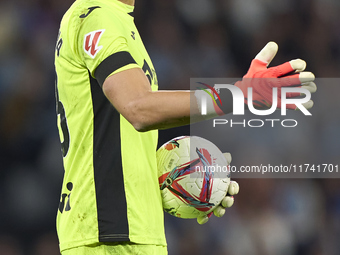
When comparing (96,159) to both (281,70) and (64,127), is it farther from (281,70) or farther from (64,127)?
(281,70)

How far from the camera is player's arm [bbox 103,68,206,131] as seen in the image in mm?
1453

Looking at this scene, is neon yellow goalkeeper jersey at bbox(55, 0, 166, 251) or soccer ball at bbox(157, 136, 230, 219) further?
soccer ball at bbox(157, 136, 230, 219)

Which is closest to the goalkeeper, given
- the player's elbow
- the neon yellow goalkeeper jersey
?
the neon yellow goalkeeper jersey

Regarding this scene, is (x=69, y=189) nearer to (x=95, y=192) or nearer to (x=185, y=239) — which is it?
(x=95, y=192)

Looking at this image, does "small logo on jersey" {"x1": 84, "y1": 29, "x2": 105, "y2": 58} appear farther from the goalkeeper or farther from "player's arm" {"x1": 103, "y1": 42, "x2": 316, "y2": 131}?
"player's arm" {"x1": 103, "y1": 42, "x2": 316, "y2": 131}

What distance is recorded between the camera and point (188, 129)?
4.02 meters

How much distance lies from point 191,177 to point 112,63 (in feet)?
1.97

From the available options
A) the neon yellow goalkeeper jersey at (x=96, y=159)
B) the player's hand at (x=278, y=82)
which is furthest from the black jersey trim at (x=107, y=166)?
the player's hand at (x=278, y=82)

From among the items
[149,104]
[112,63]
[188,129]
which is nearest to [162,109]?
[149,104]

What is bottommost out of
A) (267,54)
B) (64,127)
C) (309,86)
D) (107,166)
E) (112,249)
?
(112,249)

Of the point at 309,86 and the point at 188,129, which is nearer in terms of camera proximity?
the point at 309,86

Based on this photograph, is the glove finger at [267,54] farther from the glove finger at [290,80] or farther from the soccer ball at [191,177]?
the soccer ball at [191,177]

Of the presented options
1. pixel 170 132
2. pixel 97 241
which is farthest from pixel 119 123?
pixel 170 132

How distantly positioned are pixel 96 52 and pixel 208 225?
2.70 metres
